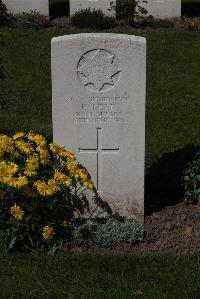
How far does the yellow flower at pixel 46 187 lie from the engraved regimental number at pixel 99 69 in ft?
3.39

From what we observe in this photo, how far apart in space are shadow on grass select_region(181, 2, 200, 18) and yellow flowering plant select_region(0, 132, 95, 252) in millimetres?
12753

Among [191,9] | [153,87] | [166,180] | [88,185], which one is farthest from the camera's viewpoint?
[191,9]

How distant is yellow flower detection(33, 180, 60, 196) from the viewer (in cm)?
640

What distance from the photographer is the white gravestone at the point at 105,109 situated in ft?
22.4

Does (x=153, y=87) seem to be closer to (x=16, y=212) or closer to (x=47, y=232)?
(x=47, y=232)

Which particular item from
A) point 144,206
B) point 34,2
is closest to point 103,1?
point 34,2

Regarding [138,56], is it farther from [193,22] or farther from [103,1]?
[103,1]

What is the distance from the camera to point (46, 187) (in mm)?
6426

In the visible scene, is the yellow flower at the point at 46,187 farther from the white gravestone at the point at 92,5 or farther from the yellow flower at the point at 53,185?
the white gravestone at the point at 92,5

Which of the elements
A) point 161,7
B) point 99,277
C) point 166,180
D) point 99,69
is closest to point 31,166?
point 99,69

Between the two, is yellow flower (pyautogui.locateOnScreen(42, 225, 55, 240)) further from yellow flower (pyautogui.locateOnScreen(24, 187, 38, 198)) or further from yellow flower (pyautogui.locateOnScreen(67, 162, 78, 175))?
yellow flower (pyautogui.locateOnScreen(67, 162, 78, 175))

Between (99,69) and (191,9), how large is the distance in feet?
46.6

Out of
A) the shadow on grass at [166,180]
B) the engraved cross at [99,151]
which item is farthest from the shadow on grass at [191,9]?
the engraved cross at [99,151]

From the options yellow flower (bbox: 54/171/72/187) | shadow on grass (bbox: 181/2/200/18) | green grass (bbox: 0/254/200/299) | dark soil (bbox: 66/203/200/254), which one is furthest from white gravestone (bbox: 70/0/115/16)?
green grass (bbox: 0/254/200/299)
